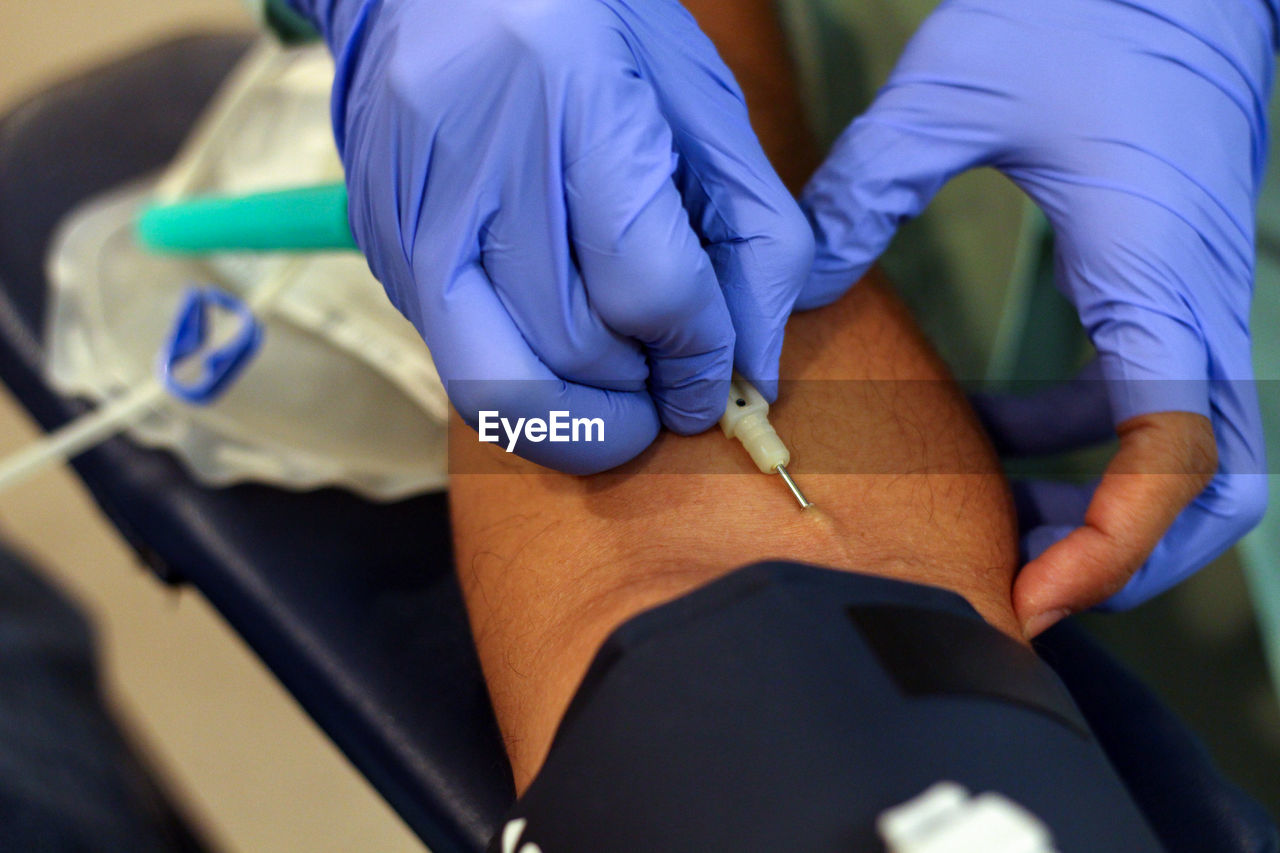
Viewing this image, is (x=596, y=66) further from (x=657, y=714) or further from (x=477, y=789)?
(x=477, y=789)

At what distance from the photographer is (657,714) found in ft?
1.79

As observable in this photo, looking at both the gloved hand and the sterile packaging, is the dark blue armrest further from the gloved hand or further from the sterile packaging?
the gloved hand

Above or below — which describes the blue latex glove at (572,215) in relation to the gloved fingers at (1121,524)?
above

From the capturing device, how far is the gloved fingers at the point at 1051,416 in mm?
1077

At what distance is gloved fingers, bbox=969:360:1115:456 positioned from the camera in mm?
1077

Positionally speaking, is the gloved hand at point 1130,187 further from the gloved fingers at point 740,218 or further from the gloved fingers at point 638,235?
the gloved fingers at point 638,235

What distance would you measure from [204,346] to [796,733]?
95cm

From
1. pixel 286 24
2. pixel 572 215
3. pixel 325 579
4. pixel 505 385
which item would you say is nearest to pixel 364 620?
pixel 325 579

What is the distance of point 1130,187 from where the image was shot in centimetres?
84

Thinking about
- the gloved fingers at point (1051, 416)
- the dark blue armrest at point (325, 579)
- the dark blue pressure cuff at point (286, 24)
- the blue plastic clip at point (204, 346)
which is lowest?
the gloved fingers at point (1051, 416)

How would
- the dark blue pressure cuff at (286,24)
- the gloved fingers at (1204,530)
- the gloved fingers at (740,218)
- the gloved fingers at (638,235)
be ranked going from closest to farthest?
the gloved fingers at (638,235) → the gloved fingers at (740,218) → the gloved fingers at (1204,530) → the dark blue pressure cuff at (286,24)

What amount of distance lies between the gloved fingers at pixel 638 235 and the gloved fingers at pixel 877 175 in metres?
0.23

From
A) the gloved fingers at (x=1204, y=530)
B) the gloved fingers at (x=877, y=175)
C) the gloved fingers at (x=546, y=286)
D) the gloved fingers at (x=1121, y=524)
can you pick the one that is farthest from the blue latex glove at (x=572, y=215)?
the gloved fingers at (x=1204, y=530)

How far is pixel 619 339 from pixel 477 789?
47 cm
